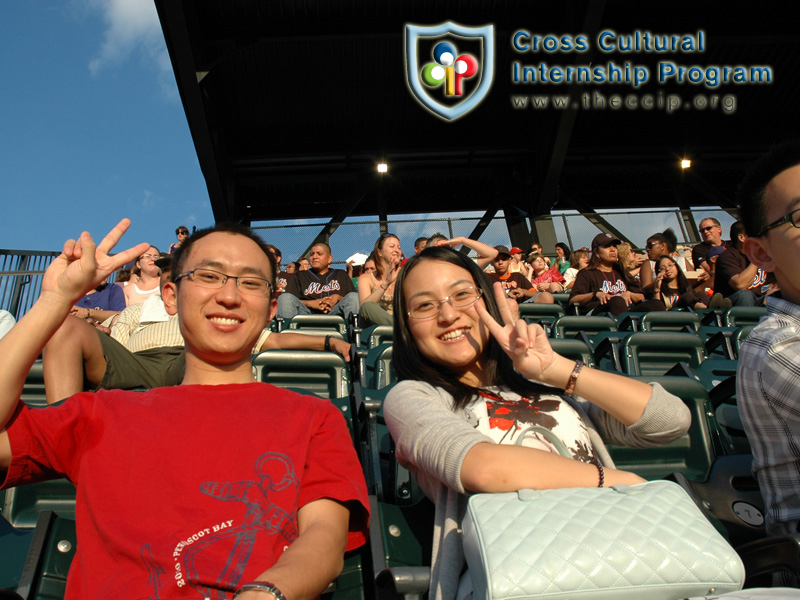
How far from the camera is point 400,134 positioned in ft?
43.5

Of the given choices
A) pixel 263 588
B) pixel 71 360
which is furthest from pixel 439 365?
pixel 71 360

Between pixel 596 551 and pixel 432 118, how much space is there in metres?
12.8

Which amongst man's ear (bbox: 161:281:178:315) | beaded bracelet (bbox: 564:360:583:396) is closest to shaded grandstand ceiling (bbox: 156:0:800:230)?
man's ear (bbox: 161:281:178:315)

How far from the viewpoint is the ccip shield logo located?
10.7 m

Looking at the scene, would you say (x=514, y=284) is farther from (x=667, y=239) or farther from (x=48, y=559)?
(x=48, y=559)

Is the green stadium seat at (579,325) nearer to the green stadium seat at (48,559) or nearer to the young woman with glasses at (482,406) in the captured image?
the young woman with glasses at (482,406)

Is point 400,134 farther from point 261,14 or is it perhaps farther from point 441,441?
point 441,441

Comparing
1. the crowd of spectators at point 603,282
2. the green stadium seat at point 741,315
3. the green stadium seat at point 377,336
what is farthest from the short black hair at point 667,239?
the green stadium seat at point 377,336

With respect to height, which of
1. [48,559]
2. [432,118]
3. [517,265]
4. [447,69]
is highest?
[447,69]

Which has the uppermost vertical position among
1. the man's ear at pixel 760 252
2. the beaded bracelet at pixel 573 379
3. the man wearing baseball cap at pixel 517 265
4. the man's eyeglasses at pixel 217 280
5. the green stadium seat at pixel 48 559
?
the man wearing baseball cap at pixel 517 265

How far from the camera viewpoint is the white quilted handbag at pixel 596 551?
984mm

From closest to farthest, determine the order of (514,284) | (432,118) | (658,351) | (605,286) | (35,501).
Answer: (35,501), (658,351), (605,286), (514,284), (432,118)

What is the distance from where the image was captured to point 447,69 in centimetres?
1125

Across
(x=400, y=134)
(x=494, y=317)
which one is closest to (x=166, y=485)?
(x=494, y=317)
